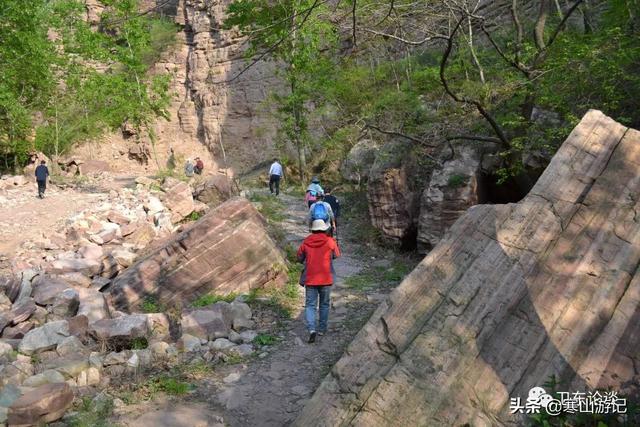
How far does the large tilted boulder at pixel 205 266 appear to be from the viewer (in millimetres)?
7258

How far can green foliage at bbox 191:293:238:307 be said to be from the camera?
7.04 metres

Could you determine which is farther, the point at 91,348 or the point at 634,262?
the point at 91,348

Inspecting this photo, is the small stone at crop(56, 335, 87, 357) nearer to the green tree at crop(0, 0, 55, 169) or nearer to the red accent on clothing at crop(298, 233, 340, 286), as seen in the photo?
the red accent on clothing at crop(298, 233, 340, 286)

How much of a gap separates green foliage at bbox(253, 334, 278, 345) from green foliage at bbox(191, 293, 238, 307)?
4.79 feet

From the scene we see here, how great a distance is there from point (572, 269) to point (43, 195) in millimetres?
16083

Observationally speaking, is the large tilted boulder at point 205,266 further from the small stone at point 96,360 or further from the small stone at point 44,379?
the small stone at point 44,379

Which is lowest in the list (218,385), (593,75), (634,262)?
(218,385)

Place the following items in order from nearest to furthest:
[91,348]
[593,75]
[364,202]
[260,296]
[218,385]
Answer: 1. [218,385]
2. [91,348]
3. [593,75]
4. [260,296]
5. [364,202]

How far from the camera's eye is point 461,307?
140 inches

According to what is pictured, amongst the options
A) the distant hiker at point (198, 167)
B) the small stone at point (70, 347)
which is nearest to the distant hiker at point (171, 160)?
the distant hiker at point (198, 167)

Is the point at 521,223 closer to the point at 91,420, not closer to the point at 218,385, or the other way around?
the point at 218,385

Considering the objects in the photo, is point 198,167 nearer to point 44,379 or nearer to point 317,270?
point 317,270

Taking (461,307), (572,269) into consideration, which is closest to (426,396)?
(461,307)

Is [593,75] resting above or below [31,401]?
above
